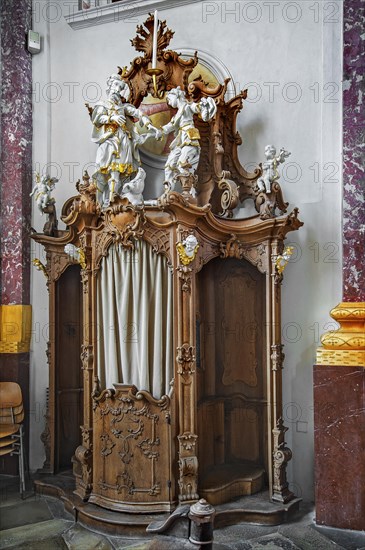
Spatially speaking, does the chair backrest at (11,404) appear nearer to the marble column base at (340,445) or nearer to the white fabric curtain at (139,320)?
the white fabric curtain at (139,320)

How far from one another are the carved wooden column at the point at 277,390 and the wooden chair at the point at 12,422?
7.47ft

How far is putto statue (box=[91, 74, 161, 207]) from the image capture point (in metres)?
4.51

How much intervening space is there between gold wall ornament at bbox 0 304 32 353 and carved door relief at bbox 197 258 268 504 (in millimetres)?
1910

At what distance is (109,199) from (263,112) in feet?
5.86

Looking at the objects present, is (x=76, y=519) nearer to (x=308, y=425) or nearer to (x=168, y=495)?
(x=168, y=495)

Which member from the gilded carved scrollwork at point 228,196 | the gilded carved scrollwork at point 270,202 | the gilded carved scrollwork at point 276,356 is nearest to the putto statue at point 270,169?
the gilded carved scrollwork at point 270,202

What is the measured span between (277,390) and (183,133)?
7.56 ft

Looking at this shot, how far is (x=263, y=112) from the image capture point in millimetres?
5137

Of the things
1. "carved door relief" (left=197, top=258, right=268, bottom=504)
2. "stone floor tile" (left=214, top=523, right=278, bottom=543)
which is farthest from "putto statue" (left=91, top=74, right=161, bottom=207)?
A: "stone floor tile" (left=214, top=523, right=278, bottom=543)

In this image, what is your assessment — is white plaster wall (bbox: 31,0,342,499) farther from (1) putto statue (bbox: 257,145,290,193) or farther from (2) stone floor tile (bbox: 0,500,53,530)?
(2) stone floor tile (bbox: 0,500,53,530)

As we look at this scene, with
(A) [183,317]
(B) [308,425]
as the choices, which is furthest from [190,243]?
(B) [308,425]

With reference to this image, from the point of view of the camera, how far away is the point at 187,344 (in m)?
4.30

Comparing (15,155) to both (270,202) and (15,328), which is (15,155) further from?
(270,202)

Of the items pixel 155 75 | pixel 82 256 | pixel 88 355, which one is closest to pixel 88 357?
pixel 88 355
